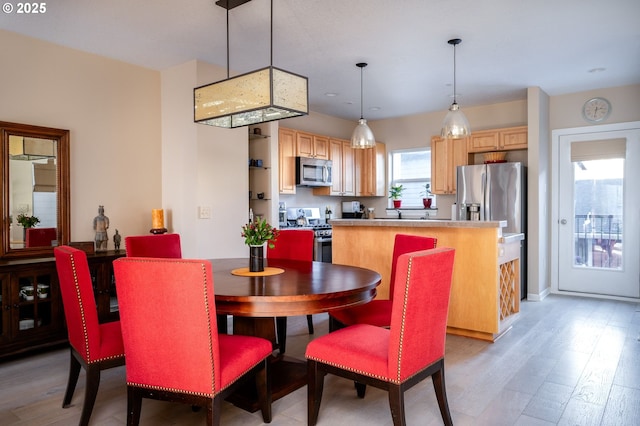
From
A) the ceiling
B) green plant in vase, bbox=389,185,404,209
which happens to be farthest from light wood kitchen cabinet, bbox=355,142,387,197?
the ceiling

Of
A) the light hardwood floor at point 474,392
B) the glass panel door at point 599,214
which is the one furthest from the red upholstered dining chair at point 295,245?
the glass panel door at point 599,214

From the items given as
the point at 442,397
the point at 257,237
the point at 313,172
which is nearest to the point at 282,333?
the point at 257,237

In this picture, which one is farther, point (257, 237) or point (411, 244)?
point (411, 244)

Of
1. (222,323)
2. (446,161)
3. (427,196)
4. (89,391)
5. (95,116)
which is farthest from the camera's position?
(427,196)

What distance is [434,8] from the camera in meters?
3.12

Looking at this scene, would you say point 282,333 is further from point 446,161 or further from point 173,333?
point 446,161

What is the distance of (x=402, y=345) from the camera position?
1.89 metres

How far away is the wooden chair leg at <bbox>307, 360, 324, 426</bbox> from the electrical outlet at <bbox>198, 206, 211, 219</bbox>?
245 centimetres

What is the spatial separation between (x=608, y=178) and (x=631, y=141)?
49 centimetres

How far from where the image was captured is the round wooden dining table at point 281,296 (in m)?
2.04

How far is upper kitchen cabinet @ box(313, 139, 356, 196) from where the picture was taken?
21.2 ft

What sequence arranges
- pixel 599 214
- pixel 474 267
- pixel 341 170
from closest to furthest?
pixel 474 267 → pixel 599 214 → pixel 341 170

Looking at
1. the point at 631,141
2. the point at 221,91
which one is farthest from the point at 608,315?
the point at 221,91

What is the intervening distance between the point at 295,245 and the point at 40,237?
215cm
